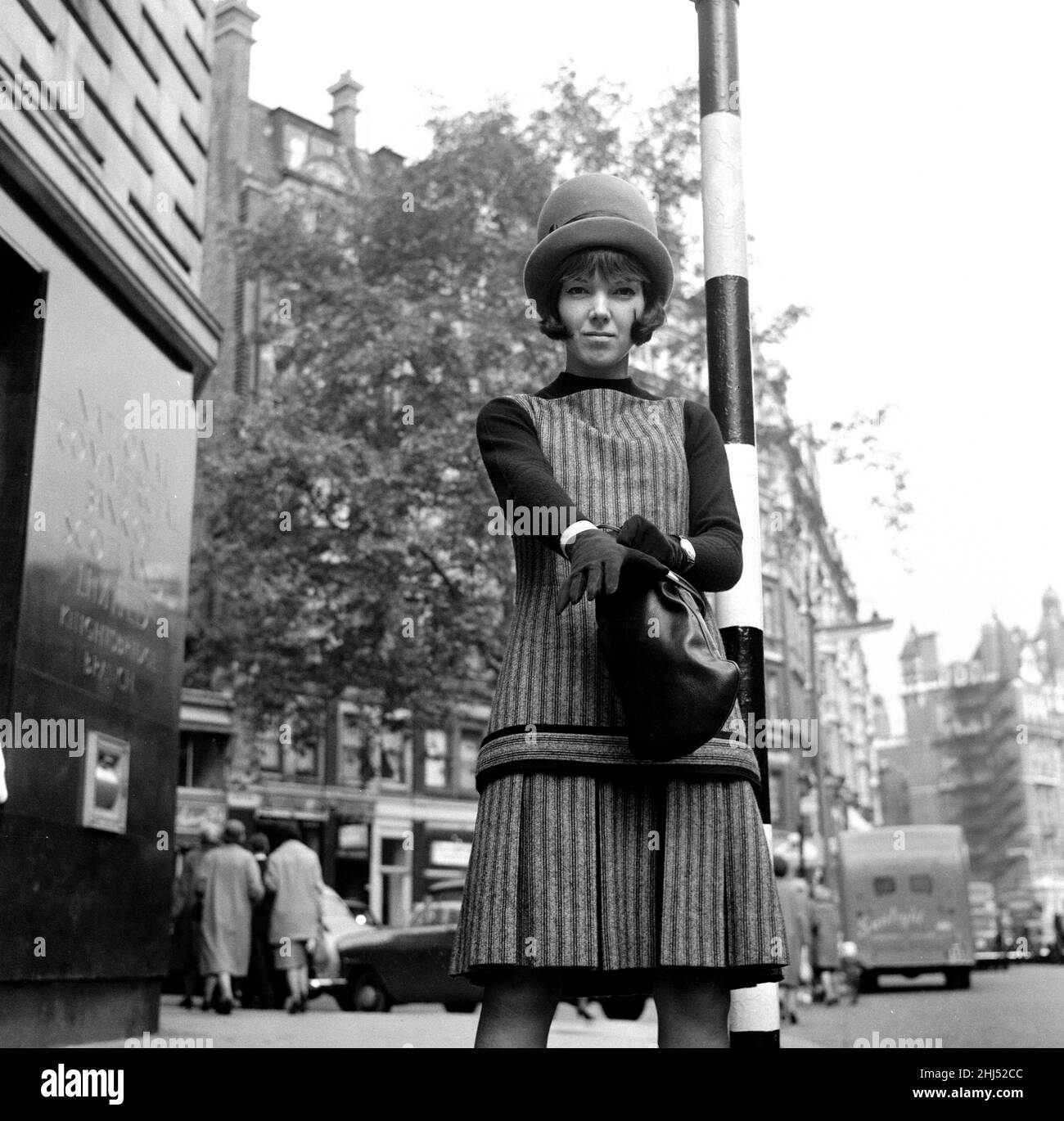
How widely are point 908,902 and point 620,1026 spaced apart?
15444 millimetres

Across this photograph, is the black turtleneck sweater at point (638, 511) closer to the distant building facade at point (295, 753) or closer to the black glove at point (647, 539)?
the black glove at point (647, 539)

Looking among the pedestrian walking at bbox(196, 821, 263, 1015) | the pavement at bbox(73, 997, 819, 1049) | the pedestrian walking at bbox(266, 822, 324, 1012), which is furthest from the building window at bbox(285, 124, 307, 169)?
the pavement at bbox(73, 997, 819, 1049)

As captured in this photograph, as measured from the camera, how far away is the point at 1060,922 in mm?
49812

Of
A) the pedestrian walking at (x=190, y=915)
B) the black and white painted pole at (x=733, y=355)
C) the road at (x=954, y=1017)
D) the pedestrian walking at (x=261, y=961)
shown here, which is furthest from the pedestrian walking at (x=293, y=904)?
the black and white painted pole at (x=733, y=355)

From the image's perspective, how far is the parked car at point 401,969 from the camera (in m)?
15.3

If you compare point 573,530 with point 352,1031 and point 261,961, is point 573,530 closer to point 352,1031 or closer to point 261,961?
point 352,1031

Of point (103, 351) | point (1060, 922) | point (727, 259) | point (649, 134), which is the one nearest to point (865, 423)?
point (649, 134)

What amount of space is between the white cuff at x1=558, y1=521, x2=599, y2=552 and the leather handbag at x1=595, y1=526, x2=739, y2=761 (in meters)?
0.12

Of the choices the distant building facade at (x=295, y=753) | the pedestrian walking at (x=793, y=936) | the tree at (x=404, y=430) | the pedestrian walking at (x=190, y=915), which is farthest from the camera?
the distant building facade at (x=295, y=753)

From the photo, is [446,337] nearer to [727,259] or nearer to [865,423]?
[865,423]

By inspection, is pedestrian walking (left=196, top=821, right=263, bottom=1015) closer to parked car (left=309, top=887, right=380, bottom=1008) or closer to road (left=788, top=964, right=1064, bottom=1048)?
parked car (left=309, top=887, right=380, bottom=1008)

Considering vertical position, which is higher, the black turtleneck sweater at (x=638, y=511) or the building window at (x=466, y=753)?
the building window at (x=466, y=753)

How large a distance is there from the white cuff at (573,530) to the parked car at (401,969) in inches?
509
